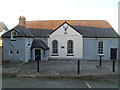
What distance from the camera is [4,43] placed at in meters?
18.1

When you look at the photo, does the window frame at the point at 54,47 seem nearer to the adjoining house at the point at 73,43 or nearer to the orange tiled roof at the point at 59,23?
the adjoining house at the point at 73,43

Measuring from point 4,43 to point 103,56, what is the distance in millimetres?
16343

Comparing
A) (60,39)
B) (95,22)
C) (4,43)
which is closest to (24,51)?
(4,43)

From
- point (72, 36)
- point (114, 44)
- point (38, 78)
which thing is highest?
point (72, 36)

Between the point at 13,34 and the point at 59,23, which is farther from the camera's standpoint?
the point at 59,23

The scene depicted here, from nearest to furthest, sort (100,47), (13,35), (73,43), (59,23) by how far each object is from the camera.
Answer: (13,35)
(73,43)
(100,47)
(59,23)

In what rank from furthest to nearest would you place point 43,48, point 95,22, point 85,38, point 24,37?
point 95,22 < point 85,38 < point 43,48 < point 24,37

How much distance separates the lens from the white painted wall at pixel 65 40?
2094cm

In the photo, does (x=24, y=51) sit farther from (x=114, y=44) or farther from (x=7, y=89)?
(x=114, y=44)

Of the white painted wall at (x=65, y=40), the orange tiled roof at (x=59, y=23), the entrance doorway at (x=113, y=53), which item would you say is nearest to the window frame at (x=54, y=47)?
the white painted wall at (x=65, y=40)

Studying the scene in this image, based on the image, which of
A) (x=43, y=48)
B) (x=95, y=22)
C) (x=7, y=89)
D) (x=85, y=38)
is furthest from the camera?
(x=95, y=22)

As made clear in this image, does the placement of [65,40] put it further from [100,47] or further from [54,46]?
[100,47]

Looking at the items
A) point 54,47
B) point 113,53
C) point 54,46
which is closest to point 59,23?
point 54,46

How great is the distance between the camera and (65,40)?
2114 centimetres
